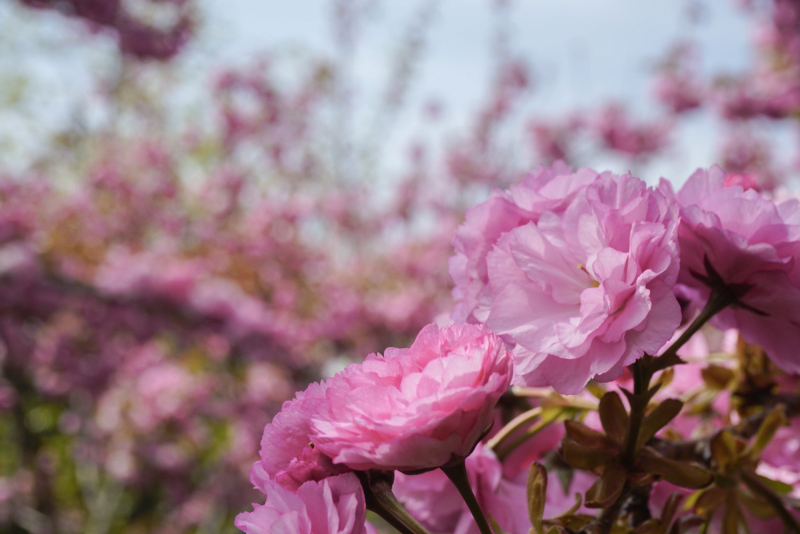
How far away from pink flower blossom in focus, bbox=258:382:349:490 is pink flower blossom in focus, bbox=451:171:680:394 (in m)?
0.12

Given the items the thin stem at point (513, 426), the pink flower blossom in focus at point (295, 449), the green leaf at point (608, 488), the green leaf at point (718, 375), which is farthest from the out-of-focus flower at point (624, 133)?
the pink flower blossom in focus at point (295, 449)

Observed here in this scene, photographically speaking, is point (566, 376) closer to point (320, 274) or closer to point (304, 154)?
point (320, 274)

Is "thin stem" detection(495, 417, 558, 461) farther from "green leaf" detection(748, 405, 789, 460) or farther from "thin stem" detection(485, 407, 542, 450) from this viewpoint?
"green leaf" detection(748, 405, 789, 460)

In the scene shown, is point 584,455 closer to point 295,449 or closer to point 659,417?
point 659,417

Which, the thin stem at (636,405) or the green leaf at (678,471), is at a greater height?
the thin stem at (636,405)

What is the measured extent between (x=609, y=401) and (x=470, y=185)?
557cm

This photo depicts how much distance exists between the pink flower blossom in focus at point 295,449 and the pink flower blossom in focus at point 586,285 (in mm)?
123

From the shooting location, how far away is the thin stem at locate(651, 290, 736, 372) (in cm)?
36

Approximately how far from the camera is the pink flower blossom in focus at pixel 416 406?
299 millimetres

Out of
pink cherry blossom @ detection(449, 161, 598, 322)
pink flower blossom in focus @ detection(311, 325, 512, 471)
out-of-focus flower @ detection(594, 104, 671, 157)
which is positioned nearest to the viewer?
pink flower blossom in focus @ detection(311, 325, 512, 471)

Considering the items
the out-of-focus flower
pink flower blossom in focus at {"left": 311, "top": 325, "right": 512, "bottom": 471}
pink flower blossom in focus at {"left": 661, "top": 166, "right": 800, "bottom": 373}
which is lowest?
the out-of-focus flower

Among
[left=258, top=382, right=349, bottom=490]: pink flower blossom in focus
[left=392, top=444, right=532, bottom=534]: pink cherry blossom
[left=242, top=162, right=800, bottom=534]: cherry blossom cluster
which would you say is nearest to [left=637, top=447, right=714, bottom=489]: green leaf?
[left=242, top=162, right=800, bottom=534]: cherry blossom cluster

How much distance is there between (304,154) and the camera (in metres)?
6.00

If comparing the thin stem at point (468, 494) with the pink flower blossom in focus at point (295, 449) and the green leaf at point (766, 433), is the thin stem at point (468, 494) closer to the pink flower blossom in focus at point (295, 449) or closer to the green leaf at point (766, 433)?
the pink flower blossom in focus at point (295, 449)
